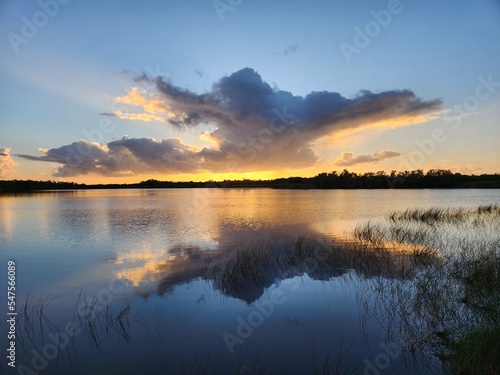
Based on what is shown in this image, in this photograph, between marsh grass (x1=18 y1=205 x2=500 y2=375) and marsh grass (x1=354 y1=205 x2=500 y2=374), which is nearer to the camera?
marsh grass (x1=354 y1=205 x2=500 y2=374)

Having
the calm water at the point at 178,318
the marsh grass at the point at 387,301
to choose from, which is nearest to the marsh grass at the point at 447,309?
the marsh grass at the point at 387,301

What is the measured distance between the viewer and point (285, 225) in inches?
1160

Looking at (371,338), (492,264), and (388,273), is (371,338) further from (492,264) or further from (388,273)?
(492,264)

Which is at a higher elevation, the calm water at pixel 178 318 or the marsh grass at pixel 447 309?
the marsh grass at pixel 447 309

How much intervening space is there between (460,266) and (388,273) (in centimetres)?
304

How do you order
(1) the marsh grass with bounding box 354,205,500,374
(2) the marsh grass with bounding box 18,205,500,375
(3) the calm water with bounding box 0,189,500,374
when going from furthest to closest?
(3) the calm water with bounding box 0,189,500,374, (2) the marsh grass with bounding box 18,205,500,375, (1) the marsh grass with bounding box 354,205,500,374

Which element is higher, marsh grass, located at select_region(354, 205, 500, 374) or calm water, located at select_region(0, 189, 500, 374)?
marsh grass, located at select_region(354, 205, 500, 374)
